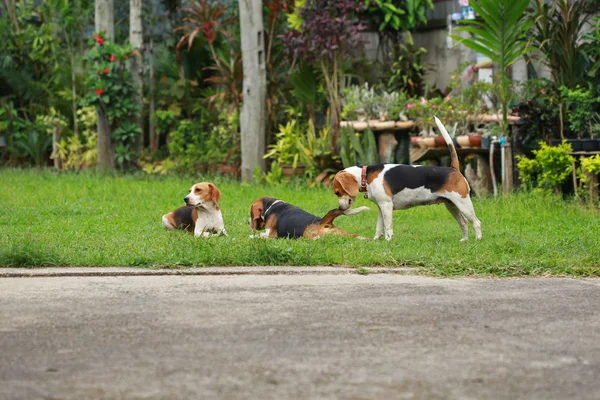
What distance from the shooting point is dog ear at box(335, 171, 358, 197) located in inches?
360

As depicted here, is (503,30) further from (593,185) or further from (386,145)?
(386,145)

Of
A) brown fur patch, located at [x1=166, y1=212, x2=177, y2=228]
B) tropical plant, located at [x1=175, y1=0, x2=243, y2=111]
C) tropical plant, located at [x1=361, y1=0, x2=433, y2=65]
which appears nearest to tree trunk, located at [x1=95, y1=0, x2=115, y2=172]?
tropical plant, located at [x1=175, y1=0, x2=243, y2=111]

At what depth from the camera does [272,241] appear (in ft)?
27.7

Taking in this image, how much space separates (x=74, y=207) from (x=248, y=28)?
5.57 meters

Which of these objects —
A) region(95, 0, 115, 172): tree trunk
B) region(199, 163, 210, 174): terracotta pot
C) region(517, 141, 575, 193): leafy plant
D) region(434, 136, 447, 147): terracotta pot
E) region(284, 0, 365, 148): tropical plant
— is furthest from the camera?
region(95, 0, 115, 172): tree trunk

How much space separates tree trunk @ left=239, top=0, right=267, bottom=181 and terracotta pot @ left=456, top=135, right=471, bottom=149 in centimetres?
420

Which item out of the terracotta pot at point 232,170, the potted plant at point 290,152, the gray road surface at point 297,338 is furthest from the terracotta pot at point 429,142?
the gray road surface at point 297,338

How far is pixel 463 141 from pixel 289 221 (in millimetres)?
5007

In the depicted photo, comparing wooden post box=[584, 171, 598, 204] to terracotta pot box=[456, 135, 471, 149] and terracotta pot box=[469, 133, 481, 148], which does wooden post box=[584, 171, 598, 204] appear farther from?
terracotta pot box=[456, 135, 471, 149]

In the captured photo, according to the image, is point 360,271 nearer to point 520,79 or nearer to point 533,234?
point 533,234

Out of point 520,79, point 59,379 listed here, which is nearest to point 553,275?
point 59,379

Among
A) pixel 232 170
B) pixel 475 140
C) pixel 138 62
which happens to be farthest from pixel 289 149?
pixel 138 62

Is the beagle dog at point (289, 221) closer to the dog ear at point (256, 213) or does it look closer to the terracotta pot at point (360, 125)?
the dog ear at point (256, 213)

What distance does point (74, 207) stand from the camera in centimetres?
1271
